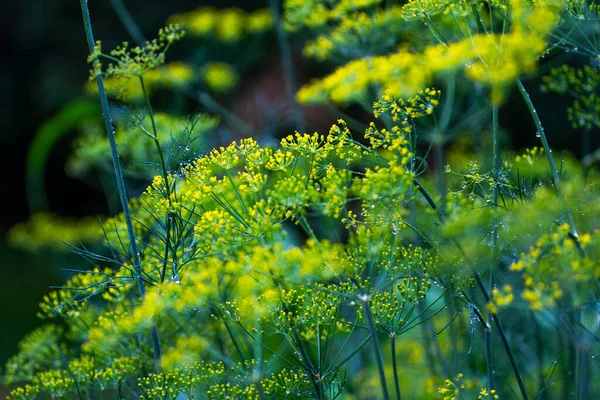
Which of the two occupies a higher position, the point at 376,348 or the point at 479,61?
the point at 479,61

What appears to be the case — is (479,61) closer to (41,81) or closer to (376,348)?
(376,348)

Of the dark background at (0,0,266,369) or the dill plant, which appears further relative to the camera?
the dark background at (0,0,266,369)

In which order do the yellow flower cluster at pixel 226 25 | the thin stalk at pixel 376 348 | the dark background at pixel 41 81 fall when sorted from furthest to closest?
the dark background at pixel 41 81, the yellow flower cluster at pixel 226 25, the thin stalk at pixel 376 348

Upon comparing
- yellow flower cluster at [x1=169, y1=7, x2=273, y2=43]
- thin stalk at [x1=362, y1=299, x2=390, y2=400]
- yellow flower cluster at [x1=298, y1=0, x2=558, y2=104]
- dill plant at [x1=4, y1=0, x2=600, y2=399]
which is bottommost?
thin stalk at [x1=362, y1=299, x2=390, y2=400]

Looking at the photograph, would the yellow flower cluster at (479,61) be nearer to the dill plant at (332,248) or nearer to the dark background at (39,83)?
the dill plant at (332,248)

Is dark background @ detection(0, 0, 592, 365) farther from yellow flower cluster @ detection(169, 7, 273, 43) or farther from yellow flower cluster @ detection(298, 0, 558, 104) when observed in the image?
yellow flower cluster @ detection(298, 0, 558, 104)

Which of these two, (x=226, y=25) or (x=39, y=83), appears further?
(x=39, y=83)

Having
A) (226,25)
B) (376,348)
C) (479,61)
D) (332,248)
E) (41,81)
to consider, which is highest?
(41,81)

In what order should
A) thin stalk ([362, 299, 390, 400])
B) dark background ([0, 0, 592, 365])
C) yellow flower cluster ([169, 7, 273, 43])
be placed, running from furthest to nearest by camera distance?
dark background ([0, 0, 592, 365]) → yellow flower cluster ([169, 7, 273, 43]) → thin stalk ([362, 299, 390, 400])

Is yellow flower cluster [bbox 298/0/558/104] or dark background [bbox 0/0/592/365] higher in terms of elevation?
dark background [bbox 0/0/592/365]

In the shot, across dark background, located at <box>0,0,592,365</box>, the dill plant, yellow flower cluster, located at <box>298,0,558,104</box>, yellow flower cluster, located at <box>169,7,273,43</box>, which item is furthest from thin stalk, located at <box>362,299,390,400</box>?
dark background, located at <box>0,0,592,365</box>

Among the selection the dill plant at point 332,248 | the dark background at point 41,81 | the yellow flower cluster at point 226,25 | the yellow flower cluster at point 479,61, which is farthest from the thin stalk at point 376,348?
the dark background at point 41,81

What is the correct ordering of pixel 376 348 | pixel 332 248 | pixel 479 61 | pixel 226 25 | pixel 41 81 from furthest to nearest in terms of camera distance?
pixel 41 81
pixel 226 25
pixel 479 61
pixel 332 248
pixel 376 348

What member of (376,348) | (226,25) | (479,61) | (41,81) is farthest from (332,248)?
(41,81)
